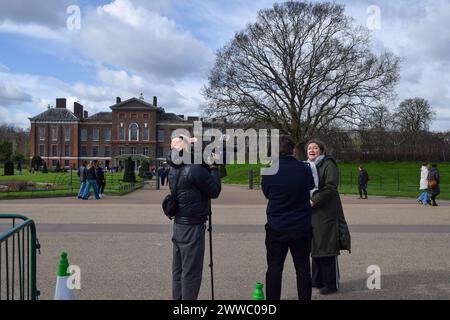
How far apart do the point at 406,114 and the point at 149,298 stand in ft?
281

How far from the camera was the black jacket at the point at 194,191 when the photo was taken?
17.9ft

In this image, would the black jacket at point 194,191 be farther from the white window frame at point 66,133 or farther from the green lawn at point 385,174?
the white window frame at point 66,133

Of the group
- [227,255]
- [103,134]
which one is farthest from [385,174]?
[103,134]

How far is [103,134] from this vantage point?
97875 mm

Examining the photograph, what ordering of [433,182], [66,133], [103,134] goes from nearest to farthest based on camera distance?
[433,182]
[66,133]
[103,134]

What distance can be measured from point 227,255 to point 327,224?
8.77 ft

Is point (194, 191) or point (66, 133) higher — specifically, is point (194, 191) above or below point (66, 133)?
below

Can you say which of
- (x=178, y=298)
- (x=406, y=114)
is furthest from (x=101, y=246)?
(x=406, y=114)

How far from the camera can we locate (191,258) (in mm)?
5527

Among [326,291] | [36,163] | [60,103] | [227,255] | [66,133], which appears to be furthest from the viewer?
[60,103]

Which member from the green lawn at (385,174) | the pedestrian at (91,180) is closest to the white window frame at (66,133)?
the green lawn at (385,174)

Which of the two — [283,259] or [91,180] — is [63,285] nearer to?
[283,259]

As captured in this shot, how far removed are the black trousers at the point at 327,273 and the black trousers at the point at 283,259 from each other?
3.34 ft
